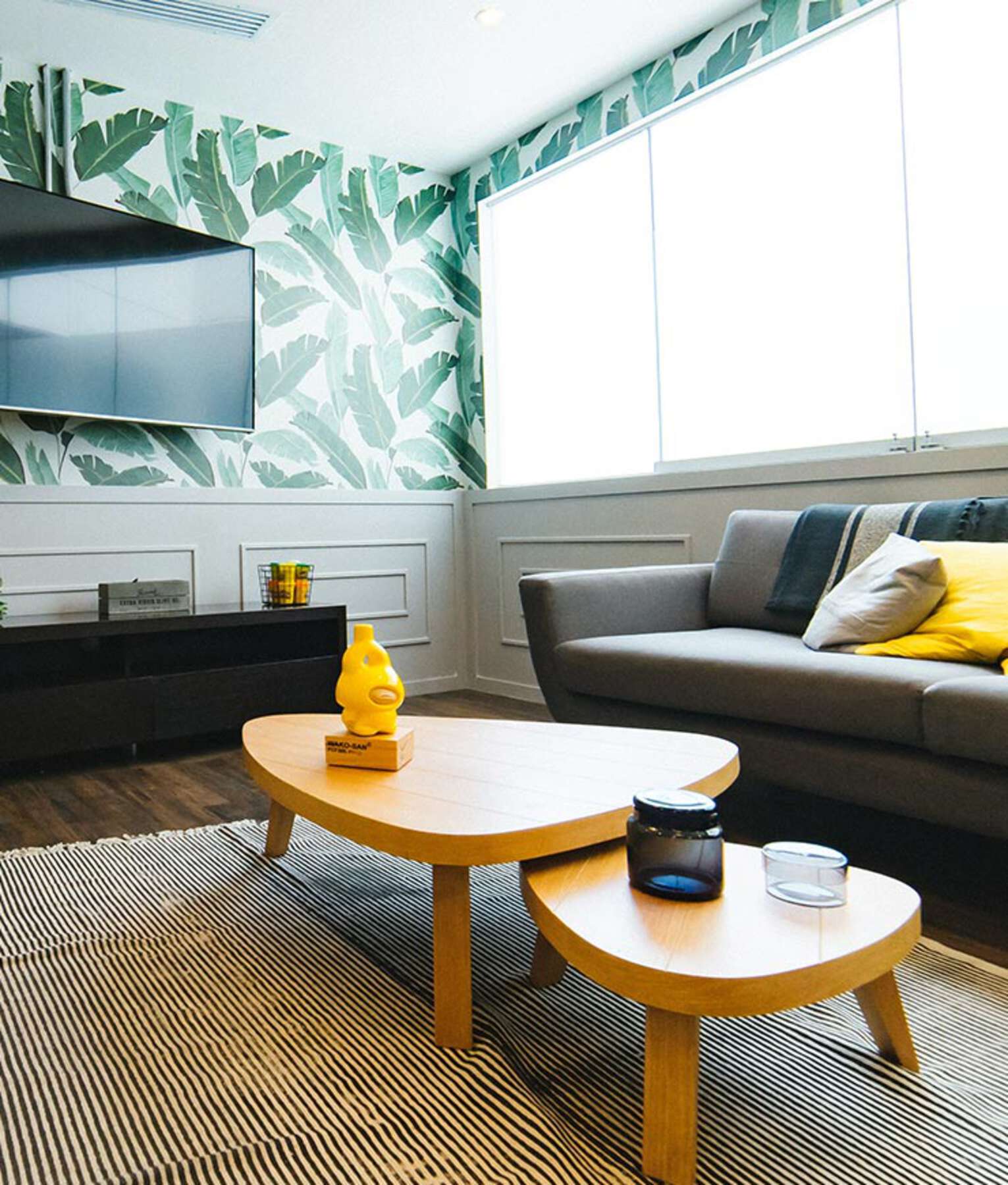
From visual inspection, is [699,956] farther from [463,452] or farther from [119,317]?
[463,452]

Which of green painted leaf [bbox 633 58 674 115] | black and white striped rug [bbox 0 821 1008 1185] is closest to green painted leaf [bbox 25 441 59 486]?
black and white striped rug [bbox 0 821 1008 1185]

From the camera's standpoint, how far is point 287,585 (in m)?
3.37

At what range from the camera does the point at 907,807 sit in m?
1.68

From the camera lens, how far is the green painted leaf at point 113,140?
10.9 ft

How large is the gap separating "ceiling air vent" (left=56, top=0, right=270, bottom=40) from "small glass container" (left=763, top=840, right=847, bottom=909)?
9.99 feet

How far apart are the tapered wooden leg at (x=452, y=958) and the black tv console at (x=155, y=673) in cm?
196

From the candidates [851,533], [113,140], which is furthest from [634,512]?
[113,140]

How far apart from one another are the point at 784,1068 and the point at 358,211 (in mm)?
3837

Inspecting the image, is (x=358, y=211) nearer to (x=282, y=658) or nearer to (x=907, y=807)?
(x=282, y=658)

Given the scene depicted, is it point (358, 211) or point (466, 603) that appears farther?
point (466, 603)

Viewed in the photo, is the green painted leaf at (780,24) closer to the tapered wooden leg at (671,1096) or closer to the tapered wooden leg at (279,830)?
the tapered wooden leg at (279,830)

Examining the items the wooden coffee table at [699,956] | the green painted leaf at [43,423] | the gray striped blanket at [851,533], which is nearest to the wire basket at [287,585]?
the green painted leaf at [43,423]

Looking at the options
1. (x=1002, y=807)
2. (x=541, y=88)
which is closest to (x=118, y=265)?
(x=541, y=88)

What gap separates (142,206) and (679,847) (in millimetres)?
3356
